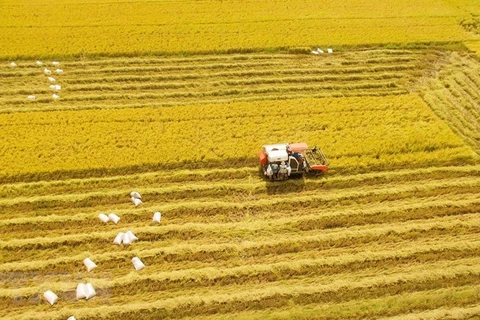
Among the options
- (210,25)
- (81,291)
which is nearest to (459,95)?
(210,25)

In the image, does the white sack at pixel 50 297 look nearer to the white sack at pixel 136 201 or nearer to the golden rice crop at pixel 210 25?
the white sack at pixel 136 201

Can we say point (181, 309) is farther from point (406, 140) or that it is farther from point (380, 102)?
point (380, 102)

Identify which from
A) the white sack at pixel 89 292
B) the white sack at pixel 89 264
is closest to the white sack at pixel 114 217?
the white sack at pixel 89 264

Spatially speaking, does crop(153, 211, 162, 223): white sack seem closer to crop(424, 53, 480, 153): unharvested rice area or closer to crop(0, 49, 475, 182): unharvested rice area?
crop(0, 49, 475, 182): unharvested rice area

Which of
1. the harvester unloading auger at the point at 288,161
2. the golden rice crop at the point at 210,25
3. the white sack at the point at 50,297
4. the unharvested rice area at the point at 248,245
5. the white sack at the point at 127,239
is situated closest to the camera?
the white sack at the point at 50,297

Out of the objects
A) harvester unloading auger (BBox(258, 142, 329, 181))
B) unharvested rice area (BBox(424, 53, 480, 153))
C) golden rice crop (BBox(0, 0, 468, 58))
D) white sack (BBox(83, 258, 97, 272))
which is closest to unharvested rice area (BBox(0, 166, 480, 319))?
white sack (BBox(83, 258, 97, 272))

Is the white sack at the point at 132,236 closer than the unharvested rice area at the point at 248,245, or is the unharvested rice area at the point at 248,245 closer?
the unharvested rice area at the point at 248,245
